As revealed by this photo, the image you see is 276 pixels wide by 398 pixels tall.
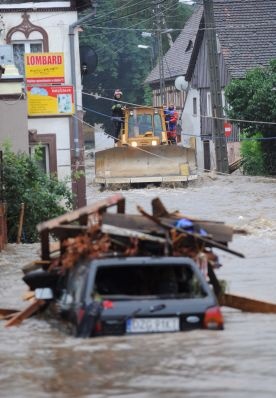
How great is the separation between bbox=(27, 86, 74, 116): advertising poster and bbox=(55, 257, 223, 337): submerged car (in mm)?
21160

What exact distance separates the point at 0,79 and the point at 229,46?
2934cm

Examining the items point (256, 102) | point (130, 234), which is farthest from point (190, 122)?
point (130, 234)

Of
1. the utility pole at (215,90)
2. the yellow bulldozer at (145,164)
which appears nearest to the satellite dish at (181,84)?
the utility pole at (215,90)

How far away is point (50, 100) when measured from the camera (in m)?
34.2

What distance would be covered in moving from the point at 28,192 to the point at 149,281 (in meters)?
15.1

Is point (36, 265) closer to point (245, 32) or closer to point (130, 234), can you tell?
point (130, 234)

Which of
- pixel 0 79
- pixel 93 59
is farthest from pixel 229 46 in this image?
pixel 0 79

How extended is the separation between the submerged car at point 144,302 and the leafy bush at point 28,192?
48.6ft

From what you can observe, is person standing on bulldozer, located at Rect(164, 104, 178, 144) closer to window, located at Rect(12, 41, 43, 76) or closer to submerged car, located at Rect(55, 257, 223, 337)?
window, located at Rect(12, 41, 43, 76)

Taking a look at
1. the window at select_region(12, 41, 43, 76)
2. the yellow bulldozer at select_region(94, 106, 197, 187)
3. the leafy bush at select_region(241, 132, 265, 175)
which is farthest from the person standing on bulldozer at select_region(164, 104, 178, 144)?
the window at select_region(12, 41, 43, 76)

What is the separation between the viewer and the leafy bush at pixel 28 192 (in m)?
27.3

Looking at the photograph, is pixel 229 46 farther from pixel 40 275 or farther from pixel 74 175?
pixel 40 275

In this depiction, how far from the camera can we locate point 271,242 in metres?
27.3

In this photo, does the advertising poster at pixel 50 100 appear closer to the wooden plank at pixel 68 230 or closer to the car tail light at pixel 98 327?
the wooden plank at pixel 68 230
